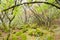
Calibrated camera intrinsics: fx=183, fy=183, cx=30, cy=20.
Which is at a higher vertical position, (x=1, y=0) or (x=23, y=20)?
(x=1, y=0)

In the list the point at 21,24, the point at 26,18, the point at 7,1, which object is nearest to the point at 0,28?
the point at 21,24

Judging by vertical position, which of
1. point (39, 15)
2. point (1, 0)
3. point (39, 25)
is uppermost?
point (1, 0)

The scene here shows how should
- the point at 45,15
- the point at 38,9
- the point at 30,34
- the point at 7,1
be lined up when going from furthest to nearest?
1. the point at 45,15
2. the point at 38,9
3. the point at 30,34
4. the point at 7,1

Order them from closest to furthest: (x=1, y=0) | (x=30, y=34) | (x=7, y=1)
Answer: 1. (x=7, y=1)
2. (x=1, y=0)
3. (x=30, y=34)

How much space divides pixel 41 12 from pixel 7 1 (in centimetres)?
898

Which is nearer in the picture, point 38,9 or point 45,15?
point 38,9

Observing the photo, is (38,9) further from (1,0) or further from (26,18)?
(1,0)

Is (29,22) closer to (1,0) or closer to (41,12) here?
(41,12)

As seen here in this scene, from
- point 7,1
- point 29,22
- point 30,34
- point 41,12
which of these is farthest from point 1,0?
point 29,22

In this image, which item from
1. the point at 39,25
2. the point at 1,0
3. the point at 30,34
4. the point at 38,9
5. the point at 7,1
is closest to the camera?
the point at 7,1

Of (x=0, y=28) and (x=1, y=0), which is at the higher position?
(x=1, y=0)

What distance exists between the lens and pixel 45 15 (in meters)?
24.0

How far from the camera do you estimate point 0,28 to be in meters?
22.6

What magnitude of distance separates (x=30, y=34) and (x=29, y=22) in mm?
6416
